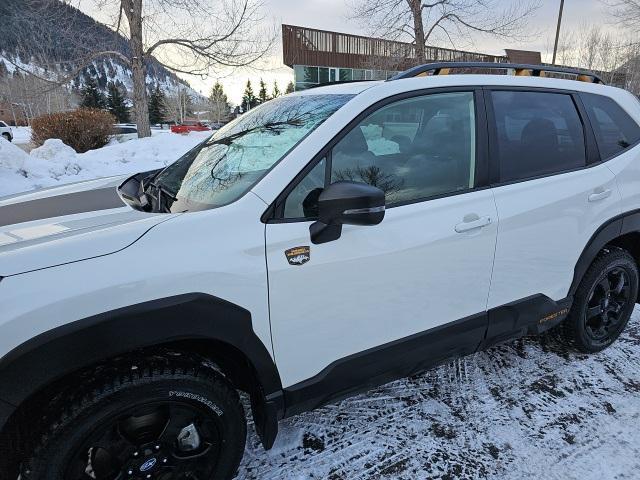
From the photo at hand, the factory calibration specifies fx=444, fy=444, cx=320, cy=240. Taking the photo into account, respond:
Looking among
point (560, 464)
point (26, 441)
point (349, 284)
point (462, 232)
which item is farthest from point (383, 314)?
point (26, 441)

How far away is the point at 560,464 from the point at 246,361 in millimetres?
1629

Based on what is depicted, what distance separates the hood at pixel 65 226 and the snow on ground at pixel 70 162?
3.85m

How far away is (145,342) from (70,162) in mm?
9418

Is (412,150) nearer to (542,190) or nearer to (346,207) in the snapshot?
(346,207)

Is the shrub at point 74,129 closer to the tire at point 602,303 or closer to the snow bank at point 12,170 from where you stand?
the snow bank at point 12,170

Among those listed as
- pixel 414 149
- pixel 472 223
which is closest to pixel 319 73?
pixel 414 149

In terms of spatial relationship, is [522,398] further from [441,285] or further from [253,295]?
[253,295]

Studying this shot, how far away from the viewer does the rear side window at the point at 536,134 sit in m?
2.41

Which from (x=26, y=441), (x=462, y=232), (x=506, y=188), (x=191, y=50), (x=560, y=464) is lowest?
(x=560, y=464)

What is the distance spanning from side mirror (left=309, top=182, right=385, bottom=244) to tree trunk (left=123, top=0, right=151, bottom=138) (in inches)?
637

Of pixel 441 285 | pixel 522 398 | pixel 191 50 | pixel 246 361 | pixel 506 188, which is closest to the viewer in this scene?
pixel 246 361

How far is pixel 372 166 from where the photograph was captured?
2111 millimetres

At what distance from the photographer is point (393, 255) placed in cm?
198

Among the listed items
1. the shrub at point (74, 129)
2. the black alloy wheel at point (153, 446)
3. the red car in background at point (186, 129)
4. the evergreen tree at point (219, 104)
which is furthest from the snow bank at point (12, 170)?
the evergreen tree at point (219, 104)
